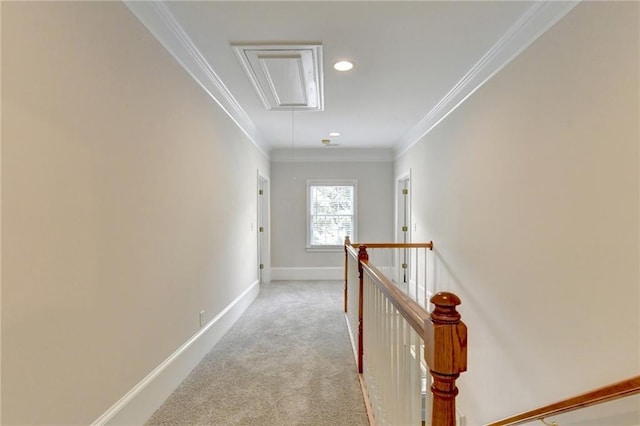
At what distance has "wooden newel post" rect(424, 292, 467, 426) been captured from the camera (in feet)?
2.56

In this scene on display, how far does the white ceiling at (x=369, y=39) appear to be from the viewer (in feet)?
6.66

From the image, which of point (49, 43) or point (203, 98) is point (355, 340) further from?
point (49, 43)

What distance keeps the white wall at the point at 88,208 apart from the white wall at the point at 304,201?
3.91 metres

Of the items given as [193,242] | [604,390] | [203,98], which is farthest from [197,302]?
[604,390]

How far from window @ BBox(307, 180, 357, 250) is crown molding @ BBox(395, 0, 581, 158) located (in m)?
2.87

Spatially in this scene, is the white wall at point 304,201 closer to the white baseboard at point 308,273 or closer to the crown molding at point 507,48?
the white baseboard at point 308,273

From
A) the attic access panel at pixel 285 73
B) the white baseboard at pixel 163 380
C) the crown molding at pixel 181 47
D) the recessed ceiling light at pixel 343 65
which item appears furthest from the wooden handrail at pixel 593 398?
the crown molding at pixel 181 47

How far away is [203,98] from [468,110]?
247cm

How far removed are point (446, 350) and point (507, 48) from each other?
96.2 inches

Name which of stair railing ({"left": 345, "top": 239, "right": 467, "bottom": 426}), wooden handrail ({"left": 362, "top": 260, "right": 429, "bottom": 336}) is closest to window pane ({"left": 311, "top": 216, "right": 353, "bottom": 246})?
stair railing ({"left": 345, "top": 239, "right": 467, "bottom": 426})

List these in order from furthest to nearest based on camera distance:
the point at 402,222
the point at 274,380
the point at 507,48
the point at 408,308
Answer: the point at 402,222 → the point at 274,380 → the point at 507,48 → the point at 408,308

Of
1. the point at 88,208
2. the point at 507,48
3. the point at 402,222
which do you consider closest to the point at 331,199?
the point at 402,222

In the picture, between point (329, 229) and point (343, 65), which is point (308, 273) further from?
point (343, 65)

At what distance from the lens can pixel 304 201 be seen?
258 inches
